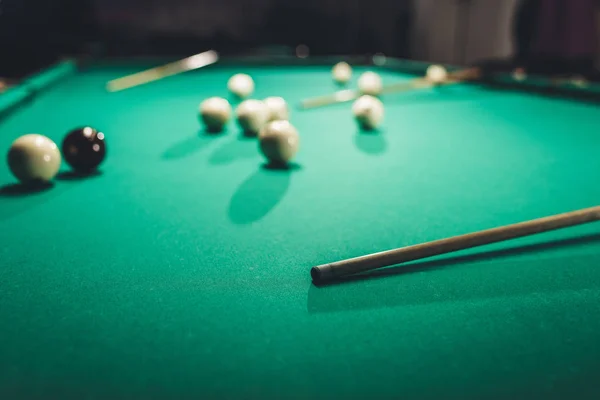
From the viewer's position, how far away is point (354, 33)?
939 centimetres

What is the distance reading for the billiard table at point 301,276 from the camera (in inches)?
30.0

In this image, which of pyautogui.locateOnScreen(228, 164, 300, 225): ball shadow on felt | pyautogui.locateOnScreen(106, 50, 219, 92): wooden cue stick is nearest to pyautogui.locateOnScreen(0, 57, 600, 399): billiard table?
pyautogui.locateOnScreen(228, 164, 300, 225): ball shadow on felt

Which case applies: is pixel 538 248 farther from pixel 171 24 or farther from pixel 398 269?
pixel 171 24

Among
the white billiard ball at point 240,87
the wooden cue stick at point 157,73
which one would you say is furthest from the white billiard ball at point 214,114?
the wooden cue stick at point 157,73

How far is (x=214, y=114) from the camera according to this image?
8.64 feet

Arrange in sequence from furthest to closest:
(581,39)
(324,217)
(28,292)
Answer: (581,39), (324,217), (28,292)

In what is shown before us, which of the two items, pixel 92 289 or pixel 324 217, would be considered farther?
pixel 324 217

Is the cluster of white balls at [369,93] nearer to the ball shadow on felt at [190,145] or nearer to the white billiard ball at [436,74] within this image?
the white billiard ball at [436,74]

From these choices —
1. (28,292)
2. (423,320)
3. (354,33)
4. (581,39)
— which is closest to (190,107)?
(28,292)

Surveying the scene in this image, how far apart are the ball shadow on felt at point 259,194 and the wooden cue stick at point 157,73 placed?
2410mm

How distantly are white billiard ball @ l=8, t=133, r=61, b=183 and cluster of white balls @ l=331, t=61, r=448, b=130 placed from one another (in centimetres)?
146

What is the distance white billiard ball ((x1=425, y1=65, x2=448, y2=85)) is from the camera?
386 cm

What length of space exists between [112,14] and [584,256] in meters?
9.45

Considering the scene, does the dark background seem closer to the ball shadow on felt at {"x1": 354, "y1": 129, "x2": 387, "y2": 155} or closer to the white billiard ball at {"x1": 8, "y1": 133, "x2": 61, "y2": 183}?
the ball shadow on felt at {"x1": 354, "y1": 129, "x2": 387, "y2": 155}
